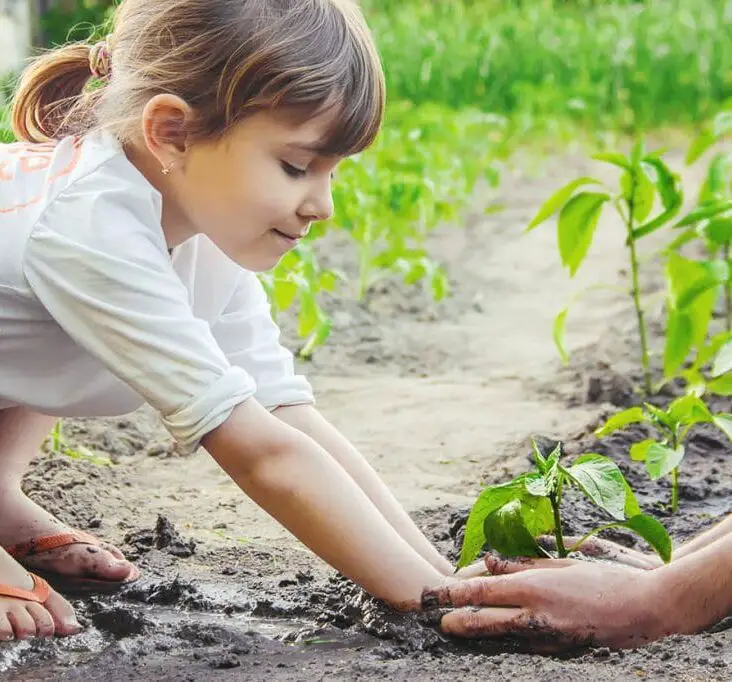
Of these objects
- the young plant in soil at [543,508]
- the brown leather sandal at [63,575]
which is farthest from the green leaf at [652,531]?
the brown leather sandal at [63,575]

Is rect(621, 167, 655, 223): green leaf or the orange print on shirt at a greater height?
the orange print on shirt

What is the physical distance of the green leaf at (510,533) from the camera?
6.66ft

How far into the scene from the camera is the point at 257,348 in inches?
97.1

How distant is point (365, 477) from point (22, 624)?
2.08 ft

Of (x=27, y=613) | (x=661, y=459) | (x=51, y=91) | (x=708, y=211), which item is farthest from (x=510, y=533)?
(x=708, y=211)

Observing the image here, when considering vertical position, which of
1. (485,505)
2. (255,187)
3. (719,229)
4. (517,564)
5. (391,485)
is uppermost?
(255,187)

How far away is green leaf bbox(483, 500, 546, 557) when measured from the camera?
6.66 ft

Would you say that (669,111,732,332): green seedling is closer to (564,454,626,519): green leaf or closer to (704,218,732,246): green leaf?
(704,218,732,246): green leaf

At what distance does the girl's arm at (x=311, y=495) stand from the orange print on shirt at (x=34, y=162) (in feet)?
1.64

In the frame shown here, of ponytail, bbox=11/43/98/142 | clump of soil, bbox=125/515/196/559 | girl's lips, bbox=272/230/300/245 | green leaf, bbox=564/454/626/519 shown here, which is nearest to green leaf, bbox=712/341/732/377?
green leaf, bbox=564/454/626/519

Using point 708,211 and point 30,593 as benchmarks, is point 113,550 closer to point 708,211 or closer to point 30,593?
point 30,593

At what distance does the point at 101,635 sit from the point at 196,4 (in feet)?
3.39

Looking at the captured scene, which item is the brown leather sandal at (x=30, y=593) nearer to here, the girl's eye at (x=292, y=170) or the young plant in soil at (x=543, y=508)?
the young plant in soil at (x=543, y=508)

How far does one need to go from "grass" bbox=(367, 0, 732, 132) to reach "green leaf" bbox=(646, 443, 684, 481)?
4.77 meters
